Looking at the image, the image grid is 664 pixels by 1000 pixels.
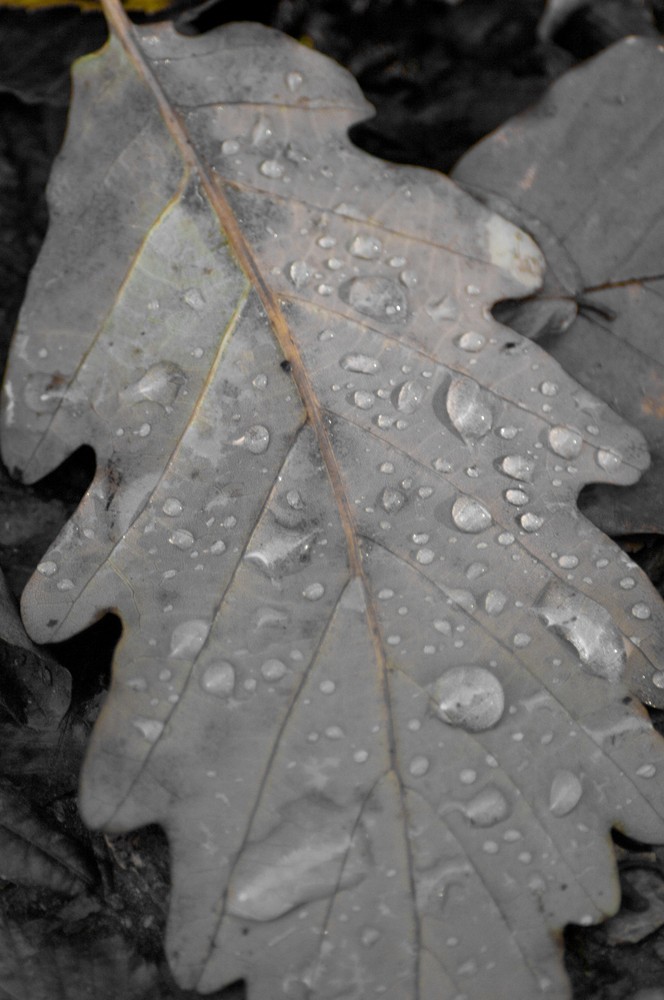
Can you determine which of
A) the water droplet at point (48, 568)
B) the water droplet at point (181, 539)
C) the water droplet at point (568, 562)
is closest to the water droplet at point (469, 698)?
the water droplet at point (568, 562)

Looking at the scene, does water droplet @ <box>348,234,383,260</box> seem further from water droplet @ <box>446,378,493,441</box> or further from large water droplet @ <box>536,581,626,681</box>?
large water droplet @ <box>536,581,626,681</box>

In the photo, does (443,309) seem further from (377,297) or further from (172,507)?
(172,507)

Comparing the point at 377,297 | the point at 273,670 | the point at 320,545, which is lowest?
the point at 273,670

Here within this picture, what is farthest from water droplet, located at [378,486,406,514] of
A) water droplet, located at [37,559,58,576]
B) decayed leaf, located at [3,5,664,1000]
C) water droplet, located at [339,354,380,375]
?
water droplet, located at [37,559,58,576]

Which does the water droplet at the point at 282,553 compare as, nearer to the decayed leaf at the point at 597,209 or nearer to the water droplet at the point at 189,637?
the water droplet at the point at 189,637

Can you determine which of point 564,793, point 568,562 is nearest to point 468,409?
point 568,562

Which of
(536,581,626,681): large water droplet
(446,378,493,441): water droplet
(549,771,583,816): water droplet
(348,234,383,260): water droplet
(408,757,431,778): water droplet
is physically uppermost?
(348,234,383,260): water droplet
